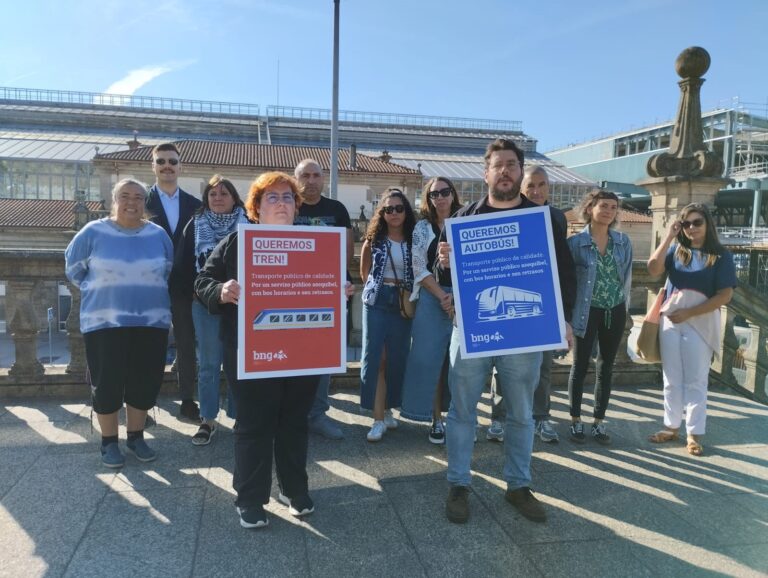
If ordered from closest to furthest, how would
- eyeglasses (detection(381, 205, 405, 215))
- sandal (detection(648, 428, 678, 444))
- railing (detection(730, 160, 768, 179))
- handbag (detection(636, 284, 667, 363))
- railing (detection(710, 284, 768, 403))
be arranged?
eyeglasses (detection(381, 205, 405, 215))
sandal (detection(648, 428, 678, 444))
handbag (detection(636, 284, 667, 363))
railing (detection(710, 284, 768, 403))
railing (detection(730, 160, 768, 179))

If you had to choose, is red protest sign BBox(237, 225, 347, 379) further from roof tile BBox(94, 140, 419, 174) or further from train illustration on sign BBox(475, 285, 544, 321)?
roof tile BBox(94, 140, 419, 174)

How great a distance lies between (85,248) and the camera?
368 centimetres

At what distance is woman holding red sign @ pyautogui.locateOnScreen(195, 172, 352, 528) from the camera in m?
2.98

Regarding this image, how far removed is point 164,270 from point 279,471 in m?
1.73

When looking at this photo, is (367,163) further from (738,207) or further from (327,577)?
(327,577)

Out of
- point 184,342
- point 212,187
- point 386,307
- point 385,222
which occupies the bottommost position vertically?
point 184,342

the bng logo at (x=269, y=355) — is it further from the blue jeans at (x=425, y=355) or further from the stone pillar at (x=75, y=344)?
the stone pillar at (x=75, y=344)

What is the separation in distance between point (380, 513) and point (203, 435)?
1.70 metres

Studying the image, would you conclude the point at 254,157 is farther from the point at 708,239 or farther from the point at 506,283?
the point at 506,283

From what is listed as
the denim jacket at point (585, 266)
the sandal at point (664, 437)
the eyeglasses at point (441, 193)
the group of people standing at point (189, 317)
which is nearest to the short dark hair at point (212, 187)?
the group of people standing at point (189, 317)

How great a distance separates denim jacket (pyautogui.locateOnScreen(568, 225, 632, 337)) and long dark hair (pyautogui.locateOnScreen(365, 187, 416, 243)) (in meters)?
1.32

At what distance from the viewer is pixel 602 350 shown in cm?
456

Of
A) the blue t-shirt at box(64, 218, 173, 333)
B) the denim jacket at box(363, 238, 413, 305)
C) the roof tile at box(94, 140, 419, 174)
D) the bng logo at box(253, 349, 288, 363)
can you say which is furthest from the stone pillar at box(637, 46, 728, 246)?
the roof tile at box(94, 140, 419, 174)

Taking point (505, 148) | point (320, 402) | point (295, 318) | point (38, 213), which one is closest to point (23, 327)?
point (320, 402)
